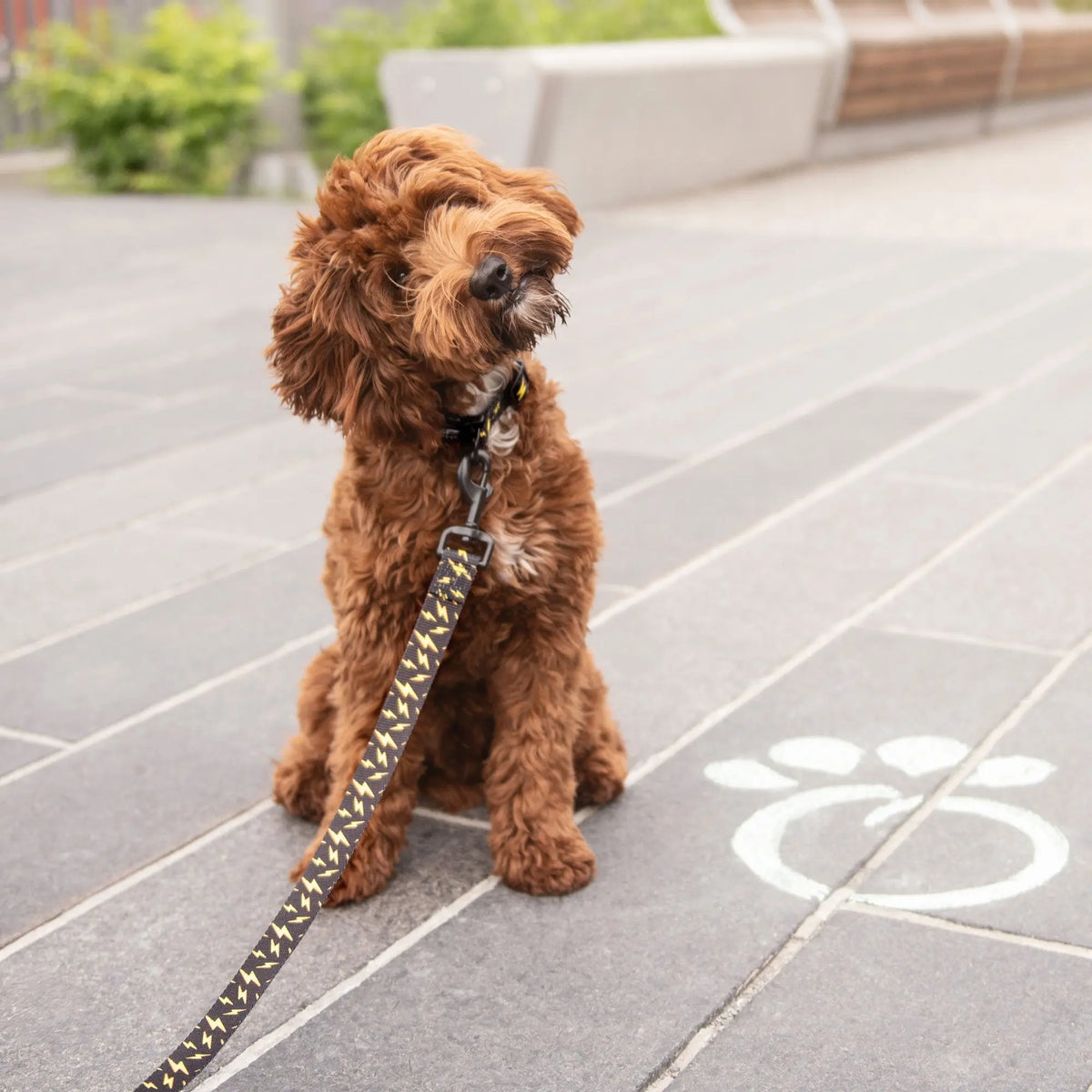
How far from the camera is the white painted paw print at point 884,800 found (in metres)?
3.00

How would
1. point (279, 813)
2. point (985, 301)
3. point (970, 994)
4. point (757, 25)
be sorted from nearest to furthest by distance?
1. point (970, 994)
2. point (279, 813)
3. point (985, 301)
4. point (757, 25)

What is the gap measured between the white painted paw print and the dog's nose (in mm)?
1275

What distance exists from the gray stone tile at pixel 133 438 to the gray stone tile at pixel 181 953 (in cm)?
300

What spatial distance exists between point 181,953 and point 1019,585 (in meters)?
2.69

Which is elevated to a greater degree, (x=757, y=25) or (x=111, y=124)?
(x=757, y=25)

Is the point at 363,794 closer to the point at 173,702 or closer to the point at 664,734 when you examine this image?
the point at 664,734

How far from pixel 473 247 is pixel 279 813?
1.43 meters

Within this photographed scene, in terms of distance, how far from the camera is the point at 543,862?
3.01 meters

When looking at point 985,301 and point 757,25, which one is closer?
point 985,301

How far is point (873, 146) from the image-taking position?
1501 cm

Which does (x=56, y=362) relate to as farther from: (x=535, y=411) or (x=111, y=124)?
(x=111, y=124)

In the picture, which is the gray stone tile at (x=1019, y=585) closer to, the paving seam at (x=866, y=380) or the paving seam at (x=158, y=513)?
the paving seam at (x=866, y=380)

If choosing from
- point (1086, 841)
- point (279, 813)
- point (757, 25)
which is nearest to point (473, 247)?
point (279, 813)

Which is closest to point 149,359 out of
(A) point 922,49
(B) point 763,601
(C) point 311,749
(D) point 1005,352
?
(D) point 1005,352
